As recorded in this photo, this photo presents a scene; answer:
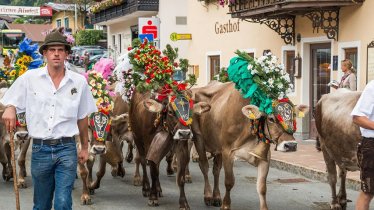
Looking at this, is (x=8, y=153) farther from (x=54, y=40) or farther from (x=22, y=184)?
(x=54, y=40)

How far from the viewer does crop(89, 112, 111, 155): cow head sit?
31.1 feet

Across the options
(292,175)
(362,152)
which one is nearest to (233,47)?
(292,175)

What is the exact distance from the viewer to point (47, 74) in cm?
623

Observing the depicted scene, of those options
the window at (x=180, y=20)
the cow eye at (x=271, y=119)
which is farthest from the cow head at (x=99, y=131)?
the window at (x=180, y=20)

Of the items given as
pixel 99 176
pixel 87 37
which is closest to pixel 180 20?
pixel 99 176

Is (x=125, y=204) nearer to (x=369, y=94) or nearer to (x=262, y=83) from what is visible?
(x=262, y=83)

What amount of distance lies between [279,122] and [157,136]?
2088 mm

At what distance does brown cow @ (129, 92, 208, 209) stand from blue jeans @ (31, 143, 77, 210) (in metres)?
2.97

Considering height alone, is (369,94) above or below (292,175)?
above

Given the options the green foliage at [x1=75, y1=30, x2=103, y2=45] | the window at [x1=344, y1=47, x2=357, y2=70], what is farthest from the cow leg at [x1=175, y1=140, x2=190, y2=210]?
the green foliage at [x1=75, y1=30, x2=103, y2=45]

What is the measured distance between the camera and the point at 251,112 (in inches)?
334

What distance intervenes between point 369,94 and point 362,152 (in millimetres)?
591

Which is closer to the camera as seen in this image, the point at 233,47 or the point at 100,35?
the point at 233,47

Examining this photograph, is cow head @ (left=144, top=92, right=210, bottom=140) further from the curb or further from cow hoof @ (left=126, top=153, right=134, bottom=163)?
cow hoof @ (left=126, top=153, right=134, bottom=163)
